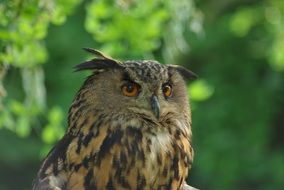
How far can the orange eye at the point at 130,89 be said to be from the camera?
18.2ft

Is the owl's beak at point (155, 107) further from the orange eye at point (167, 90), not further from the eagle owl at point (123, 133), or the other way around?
the orange eye at point (167, 90)

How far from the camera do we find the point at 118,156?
5.46 meters

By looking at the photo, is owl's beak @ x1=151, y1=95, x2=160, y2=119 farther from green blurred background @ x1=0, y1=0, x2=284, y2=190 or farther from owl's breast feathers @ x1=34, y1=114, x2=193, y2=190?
green blurred background @ x1=0, y1=0, x2=284, y2=190

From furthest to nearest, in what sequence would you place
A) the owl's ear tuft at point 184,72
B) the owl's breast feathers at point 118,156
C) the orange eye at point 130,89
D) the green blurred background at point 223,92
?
the green blurred background at point 223,92 < the owl's ear tuft at point 184,72 < the orange eye at point 130,89 < the owl's breast feathers at point 118,156

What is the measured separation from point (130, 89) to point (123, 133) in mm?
212

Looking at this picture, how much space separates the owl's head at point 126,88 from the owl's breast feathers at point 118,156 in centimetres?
5

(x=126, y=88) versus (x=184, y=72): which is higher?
(x=184, y=72)

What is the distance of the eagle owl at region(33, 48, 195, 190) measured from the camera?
17.8 feet

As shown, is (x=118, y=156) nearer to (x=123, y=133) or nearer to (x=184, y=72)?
(x=123, y=133)

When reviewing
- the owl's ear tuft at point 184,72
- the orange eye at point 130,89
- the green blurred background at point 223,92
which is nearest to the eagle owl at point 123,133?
the orange eye at point 130,89

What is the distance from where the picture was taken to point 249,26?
1505 centimetres

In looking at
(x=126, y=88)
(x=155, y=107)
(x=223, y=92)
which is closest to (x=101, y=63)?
(x=126, y=88)

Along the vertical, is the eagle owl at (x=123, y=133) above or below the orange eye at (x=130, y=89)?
below

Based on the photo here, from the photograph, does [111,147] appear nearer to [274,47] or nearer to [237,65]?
[274,47]
